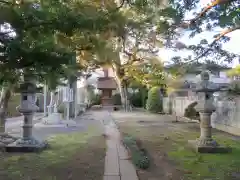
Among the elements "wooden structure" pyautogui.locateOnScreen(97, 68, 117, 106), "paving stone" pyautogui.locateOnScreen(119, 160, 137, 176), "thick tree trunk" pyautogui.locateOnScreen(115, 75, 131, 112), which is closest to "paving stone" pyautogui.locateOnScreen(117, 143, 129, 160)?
"paving stone" pyautogui.locateOnScreen(119, 160, 137, 176)

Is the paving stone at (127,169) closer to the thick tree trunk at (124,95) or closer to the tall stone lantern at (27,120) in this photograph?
the tall stone lantern at (27,120)

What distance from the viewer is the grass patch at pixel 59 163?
3859 mm

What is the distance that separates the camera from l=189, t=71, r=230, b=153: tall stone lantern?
18.3 ft

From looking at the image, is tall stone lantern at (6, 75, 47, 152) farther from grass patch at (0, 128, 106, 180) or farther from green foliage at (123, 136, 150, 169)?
green foliage at (123, 136, 150, 169)

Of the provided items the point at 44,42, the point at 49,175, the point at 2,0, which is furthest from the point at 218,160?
the point at 2,0

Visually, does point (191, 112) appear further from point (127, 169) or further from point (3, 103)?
point (127, 169)

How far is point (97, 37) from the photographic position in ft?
13.8

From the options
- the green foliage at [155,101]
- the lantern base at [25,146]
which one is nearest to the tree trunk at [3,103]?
the lantern base at [25,146]

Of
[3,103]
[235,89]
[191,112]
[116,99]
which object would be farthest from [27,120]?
[116,99]

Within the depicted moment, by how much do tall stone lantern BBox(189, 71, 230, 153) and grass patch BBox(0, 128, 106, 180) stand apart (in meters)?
2.05

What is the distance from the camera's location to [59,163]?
4.55 m

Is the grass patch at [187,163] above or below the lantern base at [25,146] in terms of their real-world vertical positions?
below

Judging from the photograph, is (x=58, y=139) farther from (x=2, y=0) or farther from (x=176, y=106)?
(x=176, y=106)

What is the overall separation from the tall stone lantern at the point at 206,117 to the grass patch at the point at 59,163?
2054 mm
